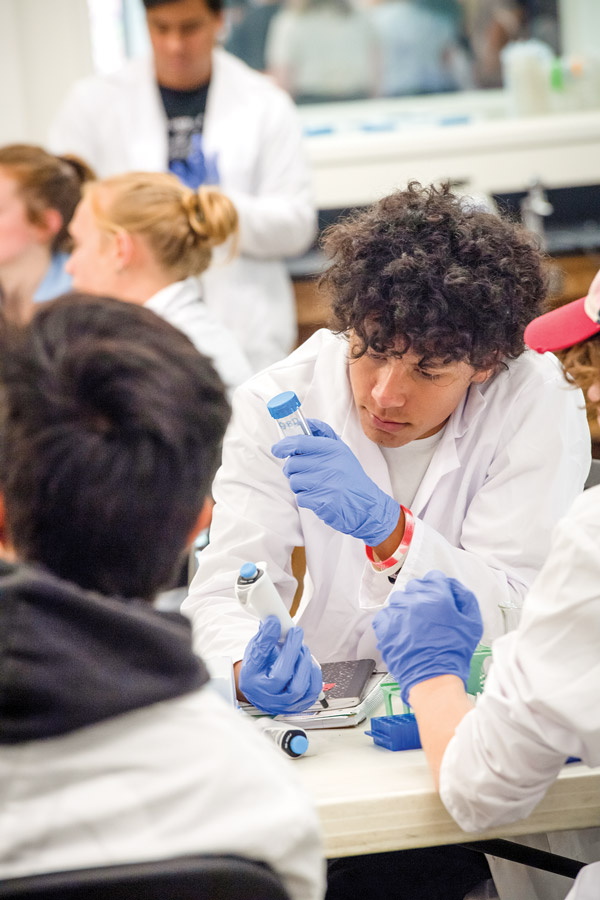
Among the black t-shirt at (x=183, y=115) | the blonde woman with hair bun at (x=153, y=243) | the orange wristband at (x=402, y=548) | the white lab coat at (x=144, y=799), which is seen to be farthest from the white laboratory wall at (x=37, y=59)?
Result: the white lab coat at (x=144, y=799)

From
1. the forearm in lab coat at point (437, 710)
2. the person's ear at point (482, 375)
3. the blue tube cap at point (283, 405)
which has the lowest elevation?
the forearm in lab coat at point (437, 710)

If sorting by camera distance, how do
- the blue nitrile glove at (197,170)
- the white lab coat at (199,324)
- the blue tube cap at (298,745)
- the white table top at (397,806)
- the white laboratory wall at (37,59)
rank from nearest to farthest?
the white table top at (397,806), the blue tube cap at (298,745), the white lab coat at (199,324), the blue nitrile glove at (197,170), the white laboratory wall at (37,59)

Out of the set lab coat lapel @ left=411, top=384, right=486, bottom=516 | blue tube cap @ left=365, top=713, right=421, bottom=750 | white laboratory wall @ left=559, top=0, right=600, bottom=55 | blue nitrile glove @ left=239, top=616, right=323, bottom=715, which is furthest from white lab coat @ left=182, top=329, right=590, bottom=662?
white laboratory wall @ left=559, top=0, right=600, bottom=55

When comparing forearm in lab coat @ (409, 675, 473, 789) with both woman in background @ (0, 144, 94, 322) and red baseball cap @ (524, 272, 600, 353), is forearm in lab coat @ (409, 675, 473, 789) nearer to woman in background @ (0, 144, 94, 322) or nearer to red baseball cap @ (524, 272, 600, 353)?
red baseball cap @ (524, 272, 600, 353)

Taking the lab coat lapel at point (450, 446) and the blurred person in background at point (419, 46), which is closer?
the lab coat lapel at point (450, 446)

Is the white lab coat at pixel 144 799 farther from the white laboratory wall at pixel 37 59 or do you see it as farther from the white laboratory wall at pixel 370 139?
the white laboratory wall at pixel 37 59

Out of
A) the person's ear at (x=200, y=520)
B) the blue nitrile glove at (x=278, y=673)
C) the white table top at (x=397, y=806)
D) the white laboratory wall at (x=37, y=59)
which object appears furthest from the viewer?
the white laboratory wall at (x=37, y=59)

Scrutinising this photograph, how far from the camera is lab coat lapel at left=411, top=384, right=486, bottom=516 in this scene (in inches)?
61.2

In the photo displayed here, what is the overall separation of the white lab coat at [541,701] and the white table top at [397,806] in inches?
1.1

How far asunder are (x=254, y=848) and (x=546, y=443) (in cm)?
98

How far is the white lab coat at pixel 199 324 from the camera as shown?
2168mm

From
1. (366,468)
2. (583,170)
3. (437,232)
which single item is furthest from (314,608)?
(583,170)

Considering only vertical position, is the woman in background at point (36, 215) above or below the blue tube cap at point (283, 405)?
below

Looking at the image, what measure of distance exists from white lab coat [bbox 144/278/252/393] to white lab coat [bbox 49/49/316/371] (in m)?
0.94
